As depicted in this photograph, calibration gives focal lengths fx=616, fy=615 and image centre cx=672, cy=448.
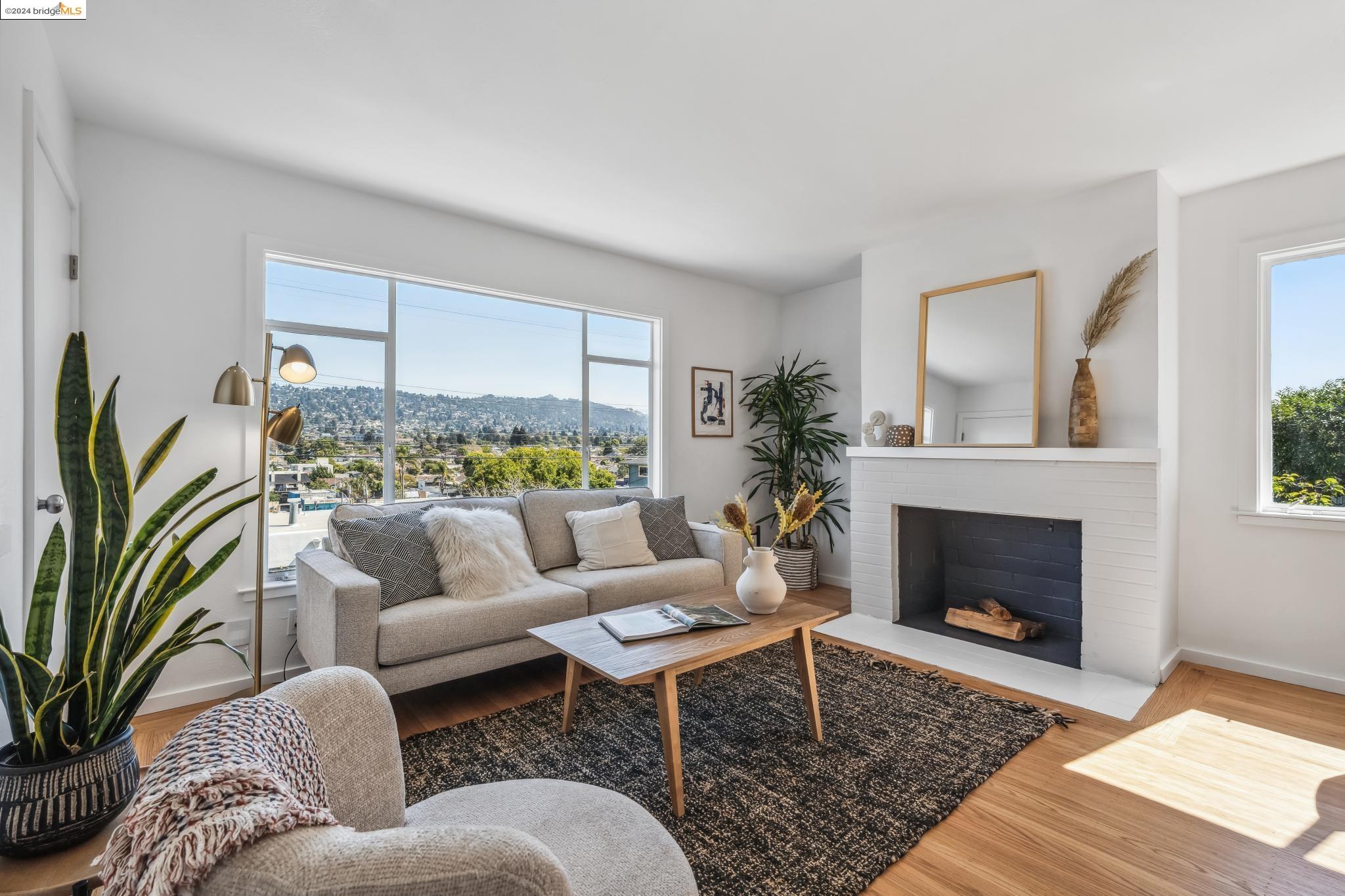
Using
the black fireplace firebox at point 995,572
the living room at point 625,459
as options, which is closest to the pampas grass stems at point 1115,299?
the living room at point 625,459

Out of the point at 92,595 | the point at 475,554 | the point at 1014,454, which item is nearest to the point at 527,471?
the point at 475,554

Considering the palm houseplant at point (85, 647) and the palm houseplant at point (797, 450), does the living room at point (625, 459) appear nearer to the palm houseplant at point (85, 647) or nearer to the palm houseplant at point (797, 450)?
the palm houseplant at point (85, 647)

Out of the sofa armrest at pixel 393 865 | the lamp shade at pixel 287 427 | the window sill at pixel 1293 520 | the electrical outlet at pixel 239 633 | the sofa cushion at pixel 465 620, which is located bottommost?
the electrical outlet at pixel 239 633

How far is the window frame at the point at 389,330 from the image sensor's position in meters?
3.06

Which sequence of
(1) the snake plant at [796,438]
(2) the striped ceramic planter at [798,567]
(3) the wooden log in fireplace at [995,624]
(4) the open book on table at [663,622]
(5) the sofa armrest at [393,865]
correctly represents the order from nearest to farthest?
(5) the sofa armrest at [393,865], (4) the open book on table at [663,622], (3) the wooden log in fireplace at [995,624], (2) the striped ceramic planter at [798,567], (1) the snake plant at [796,438]

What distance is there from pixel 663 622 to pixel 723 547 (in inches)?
57.7

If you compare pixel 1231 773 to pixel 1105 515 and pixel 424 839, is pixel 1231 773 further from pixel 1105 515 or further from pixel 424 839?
pixel 424 839

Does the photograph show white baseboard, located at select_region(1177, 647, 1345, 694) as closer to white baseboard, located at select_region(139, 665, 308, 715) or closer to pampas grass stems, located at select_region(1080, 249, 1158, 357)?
pampas grass stems, located at select_region(1080, 249, 1158, 357)

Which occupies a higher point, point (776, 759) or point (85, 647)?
point (85, 647)

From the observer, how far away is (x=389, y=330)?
3.58 m

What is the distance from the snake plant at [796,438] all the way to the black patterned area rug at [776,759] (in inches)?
82.1

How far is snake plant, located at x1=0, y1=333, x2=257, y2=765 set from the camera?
1196 millimetres

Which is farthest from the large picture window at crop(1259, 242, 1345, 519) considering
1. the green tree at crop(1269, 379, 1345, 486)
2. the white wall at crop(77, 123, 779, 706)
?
the white wall at crop(77, 123, 779, 706)

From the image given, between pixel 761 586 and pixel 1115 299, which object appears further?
pixel 1115 299
